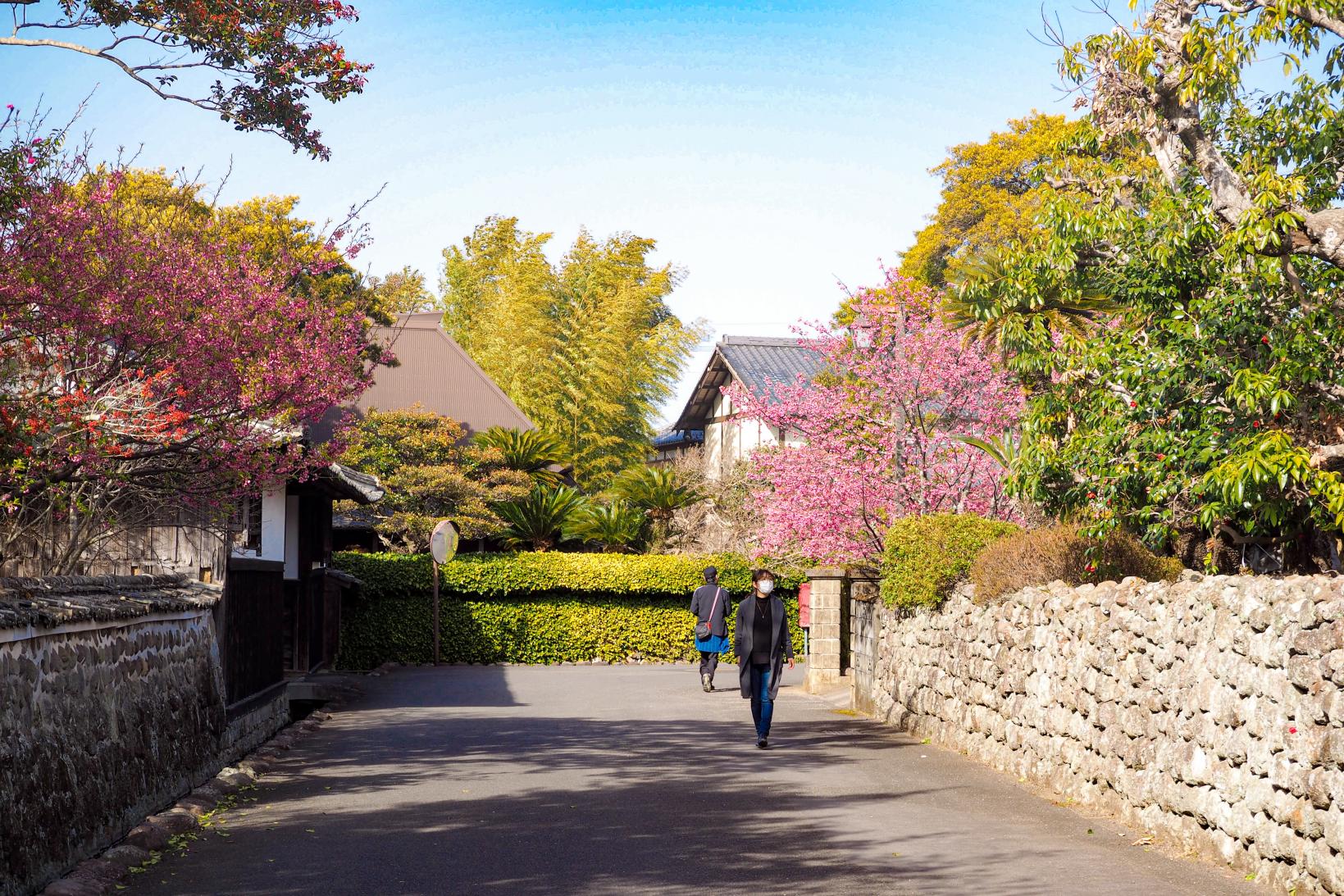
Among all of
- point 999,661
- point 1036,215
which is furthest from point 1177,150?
point 999,661

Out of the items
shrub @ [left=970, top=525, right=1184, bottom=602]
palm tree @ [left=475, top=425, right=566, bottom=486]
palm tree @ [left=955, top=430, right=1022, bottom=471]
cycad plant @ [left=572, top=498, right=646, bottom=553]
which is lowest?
shrub @ [left=970, top=525, right=1184, bottom=602]

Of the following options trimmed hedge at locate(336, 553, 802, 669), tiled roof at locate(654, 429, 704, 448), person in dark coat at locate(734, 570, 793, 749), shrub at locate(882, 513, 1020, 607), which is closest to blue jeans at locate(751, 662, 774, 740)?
person in dark coat at locate(734, 570, 793, 749)

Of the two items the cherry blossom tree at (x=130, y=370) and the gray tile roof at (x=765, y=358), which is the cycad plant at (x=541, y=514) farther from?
the cherry blossom tree at (x=130, y=370)

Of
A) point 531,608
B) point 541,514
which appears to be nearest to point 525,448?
point 541,514

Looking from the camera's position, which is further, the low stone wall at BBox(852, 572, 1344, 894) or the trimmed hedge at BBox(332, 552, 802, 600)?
the trimmed hedge at BBox(332, 552, 802, 600)

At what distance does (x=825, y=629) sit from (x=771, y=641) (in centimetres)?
752

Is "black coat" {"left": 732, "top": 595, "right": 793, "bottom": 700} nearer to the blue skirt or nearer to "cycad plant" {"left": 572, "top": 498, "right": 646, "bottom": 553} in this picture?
the blue skirt

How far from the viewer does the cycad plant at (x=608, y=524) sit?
34.5m

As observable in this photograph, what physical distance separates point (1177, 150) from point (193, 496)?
1006 cm

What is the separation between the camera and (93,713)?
8.43 m

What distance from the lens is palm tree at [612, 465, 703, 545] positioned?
36.7 m

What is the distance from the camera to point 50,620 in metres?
7.60

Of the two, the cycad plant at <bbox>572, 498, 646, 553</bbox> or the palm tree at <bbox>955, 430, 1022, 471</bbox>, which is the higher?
the palm tree at <bbox>955, 430, 1022, 471</bbox>

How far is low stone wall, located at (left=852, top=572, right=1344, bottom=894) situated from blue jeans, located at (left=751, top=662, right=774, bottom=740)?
1951mm
